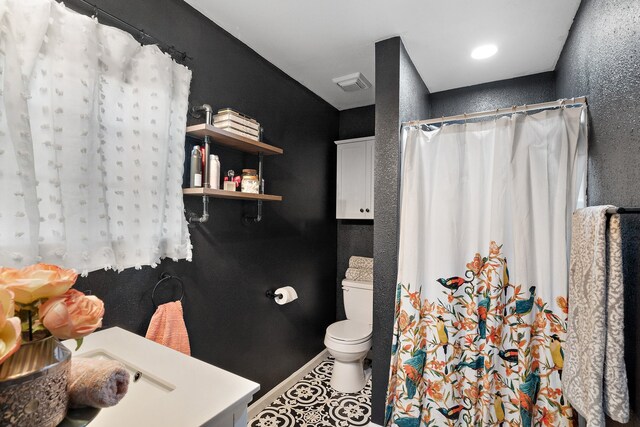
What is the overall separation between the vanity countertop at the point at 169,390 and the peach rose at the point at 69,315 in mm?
333

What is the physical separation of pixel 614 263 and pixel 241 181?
1.74 meters

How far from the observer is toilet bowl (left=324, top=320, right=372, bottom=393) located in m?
2.33

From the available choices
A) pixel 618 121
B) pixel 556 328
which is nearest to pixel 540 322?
pixel 556 328

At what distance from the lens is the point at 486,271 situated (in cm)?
161

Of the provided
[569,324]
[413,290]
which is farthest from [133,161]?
[569,324]

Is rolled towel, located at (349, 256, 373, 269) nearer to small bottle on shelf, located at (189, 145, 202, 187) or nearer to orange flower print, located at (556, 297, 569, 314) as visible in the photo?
orange flower print, located at (556, 297, 569, 314)

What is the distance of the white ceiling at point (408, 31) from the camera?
1.65 metres

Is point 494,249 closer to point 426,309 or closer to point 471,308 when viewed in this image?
point 471,308

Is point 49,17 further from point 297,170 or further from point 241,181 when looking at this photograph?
point 297,170

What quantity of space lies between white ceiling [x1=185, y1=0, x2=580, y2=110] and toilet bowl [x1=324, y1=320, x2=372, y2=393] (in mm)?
2132

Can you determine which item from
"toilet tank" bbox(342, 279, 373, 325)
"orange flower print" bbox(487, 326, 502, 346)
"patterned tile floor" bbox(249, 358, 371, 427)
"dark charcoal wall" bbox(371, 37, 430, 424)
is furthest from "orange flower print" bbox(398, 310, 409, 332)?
"toilet tank" bbox(342, 279, 373, 325)

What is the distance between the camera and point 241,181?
186cm

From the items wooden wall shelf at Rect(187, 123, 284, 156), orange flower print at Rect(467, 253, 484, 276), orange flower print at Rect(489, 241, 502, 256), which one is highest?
wooden wall shelf at Rect(187, 123, 284, 156)

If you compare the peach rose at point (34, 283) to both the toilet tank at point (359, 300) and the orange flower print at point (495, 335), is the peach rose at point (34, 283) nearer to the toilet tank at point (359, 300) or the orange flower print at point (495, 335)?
the orange flower print at point (495, 335)
